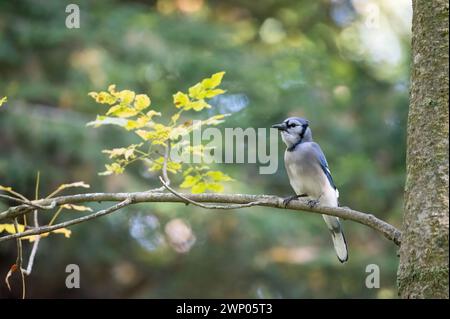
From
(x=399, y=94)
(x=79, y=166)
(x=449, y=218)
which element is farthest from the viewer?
(x=399, y=94)

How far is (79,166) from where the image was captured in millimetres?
8500

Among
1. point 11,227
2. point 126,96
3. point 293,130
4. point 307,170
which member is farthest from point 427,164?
point 293,130

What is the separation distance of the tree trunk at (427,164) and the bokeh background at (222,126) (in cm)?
536

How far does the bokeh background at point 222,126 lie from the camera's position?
27.2 feet

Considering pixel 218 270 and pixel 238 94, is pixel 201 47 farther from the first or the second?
pixel 218 270

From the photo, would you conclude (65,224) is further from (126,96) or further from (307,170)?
(307,170)

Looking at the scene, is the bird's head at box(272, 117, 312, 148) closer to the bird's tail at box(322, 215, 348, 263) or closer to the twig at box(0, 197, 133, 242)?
the bird's tail at box(322, 215, 348, 263)

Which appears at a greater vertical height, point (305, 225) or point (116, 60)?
point (116, 60)

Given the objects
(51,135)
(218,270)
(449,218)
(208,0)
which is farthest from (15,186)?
(449,218)

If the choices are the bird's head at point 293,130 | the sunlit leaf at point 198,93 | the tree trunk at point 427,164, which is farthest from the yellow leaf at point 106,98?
the bird's head at point 293,130

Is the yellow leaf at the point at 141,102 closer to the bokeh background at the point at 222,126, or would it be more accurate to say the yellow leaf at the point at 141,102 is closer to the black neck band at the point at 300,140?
the black neck band at the point at 300,140

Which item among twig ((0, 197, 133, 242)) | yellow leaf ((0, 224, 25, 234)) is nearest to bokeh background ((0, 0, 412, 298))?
yellow leaf ((0, 224, 25, 234))
